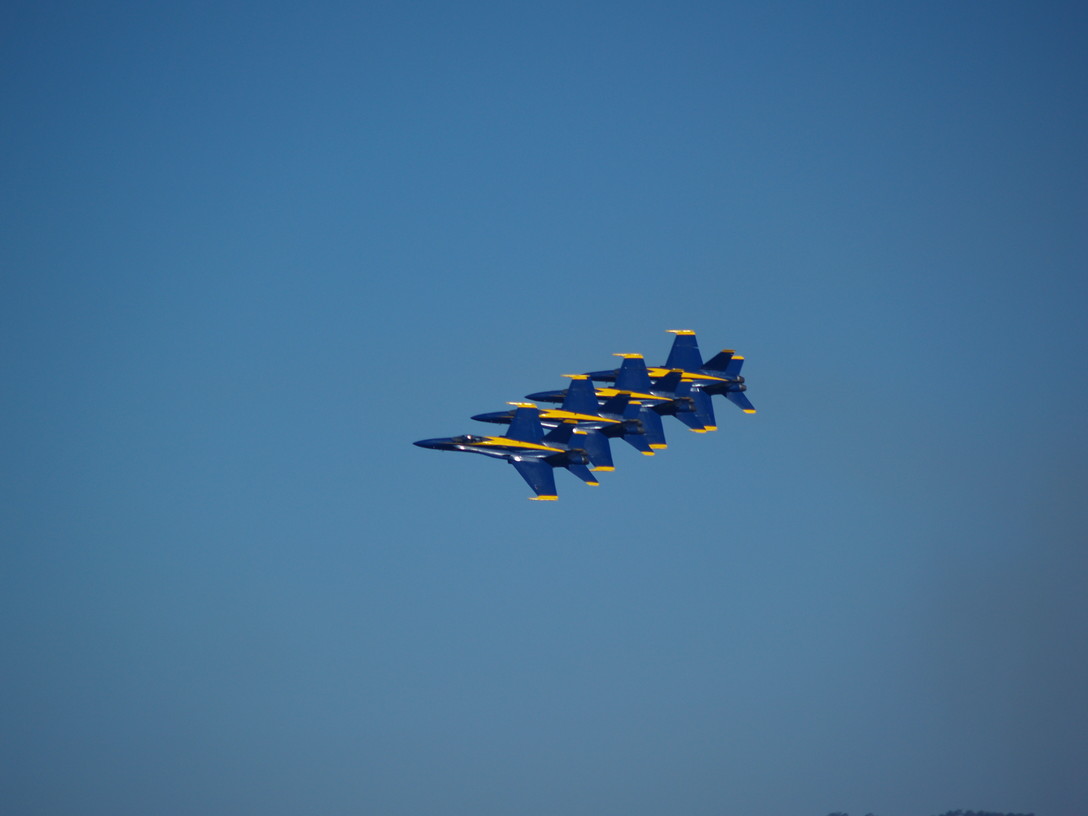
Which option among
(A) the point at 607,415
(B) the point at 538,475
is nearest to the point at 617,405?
(A) the point at 607,415

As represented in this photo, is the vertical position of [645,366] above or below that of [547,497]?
above

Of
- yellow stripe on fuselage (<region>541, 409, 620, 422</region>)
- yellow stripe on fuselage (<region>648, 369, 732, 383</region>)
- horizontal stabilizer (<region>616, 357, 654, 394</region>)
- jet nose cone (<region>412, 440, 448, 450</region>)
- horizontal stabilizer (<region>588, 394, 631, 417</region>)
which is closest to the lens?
jet nose cone (<region>412, 440, 448, 450</region>)

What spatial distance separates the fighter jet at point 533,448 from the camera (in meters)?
146

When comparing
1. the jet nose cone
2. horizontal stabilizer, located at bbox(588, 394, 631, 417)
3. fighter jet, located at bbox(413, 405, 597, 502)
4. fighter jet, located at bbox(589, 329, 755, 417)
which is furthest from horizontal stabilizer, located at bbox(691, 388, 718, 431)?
the jet nose cone

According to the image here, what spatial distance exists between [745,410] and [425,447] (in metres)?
34.5

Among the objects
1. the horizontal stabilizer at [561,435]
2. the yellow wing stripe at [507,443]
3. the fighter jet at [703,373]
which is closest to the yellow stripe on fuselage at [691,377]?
the fighter jet at [703,373]

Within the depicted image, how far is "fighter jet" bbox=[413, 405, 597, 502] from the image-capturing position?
478 ft

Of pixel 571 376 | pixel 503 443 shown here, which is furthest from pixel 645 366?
pixel 503 443

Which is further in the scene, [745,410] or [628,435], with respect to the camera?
[745,410]

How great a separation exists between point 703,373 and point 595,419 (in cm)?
1938

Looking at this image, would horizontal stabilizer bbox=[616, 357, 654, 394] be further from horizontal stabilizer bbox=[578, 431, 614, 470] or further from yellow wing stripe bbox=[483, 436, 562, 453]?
yellow wing stripe bbox=[483, 436, 562, 453]

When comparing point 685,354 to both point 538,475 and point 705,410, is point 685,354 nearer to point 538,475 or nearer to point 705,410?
point 705,410

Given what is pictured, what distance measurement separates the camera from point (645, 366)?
162625 mm

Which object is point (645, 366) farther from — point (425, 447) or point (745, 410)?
point (425, 447)
